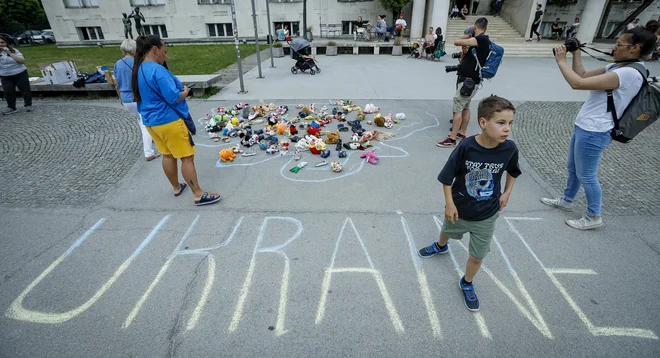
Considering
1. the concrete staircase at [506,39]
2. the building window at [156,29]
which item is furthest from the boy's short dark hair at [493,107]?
the building window at [156,29]

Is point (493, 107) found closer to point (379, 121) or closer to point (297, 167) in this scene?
point (297, 167)

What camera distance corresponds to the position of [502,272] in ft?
9.23

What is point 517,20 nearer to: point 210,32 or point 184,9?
point 210,32

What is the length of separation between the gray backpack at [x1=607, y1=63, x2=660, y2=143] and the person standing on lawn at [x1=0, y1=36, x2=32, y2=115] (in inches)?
406

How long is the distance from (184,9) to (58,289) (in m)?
24.0

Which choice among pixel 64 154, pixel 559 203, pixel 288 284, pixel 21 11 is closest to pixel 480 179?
pixel 288 284

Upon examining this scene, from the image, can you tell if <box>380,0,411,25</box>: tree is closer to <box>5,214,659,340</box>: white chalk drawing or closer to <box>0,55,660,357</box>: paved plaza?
<box>0,55,660,357</box>: paved plaza

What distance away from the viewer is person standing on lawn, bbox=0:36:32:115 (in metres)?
A: 6.57

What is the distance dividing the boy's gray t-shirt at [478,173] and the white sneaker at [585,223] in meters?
1.72

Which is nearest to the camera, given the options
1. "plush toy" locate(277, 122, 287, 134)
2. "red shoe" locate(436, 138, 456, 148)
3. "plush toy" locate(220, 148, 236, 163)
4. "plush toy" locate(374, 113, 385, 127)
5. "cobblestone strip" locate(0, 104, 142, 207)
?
"cobblestone strip" locate(0, 104, 142, 207)

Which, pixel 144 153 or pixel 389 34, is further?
pixel 389 34

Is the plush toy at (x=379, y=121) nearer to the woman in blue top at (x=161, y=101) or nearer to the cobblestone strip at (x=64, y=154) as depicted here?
the woman in blue top at (x=161, y=101)

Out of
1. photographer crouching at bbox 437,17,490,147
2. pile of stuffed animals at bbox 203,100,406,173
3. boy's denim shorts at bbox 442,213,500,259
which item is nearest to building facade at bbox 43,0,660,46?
pile of stuffed animals at bbox 203,100,406,173

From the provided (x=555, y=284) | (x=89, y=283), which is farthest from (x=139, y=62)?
(x=555, y=284)
